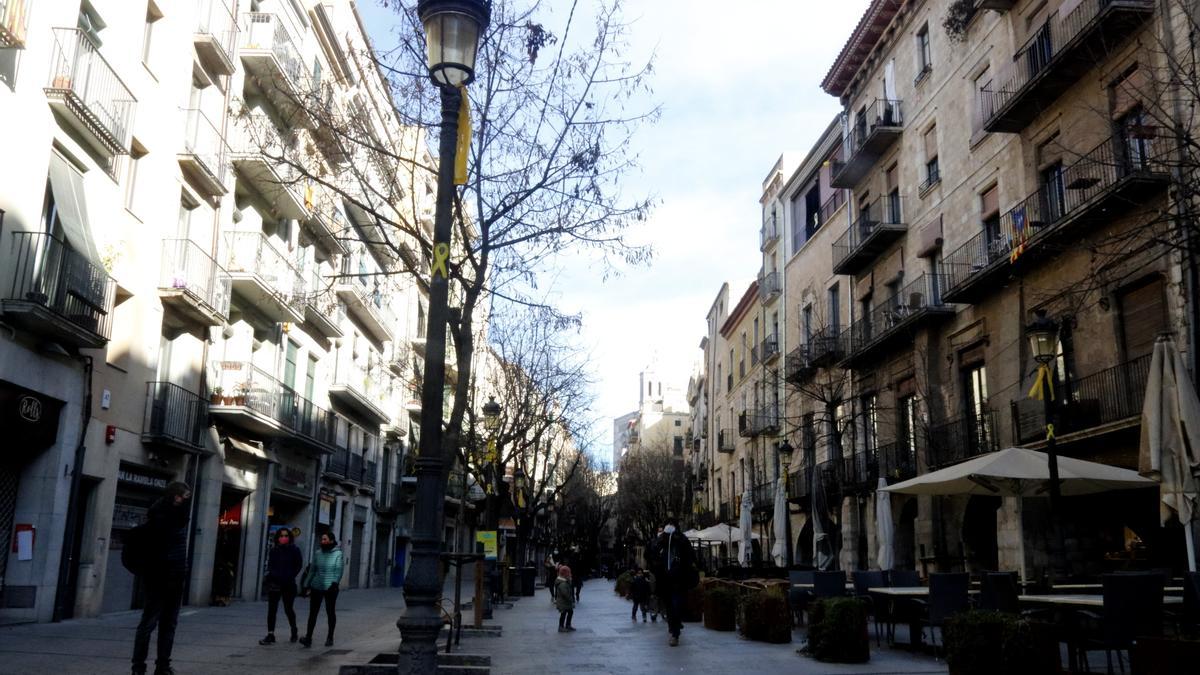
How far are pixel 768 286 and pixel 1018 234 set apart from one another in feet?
71.4

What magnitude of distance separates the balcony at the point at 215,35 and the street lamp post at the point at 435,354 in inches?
605

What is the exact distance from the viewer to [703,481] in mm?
59562

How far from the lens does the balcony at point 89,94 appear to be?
15.0m

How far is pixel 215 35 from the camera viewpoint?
21.5 metres

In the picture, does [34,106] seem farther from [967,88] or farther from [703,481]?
[703,481]

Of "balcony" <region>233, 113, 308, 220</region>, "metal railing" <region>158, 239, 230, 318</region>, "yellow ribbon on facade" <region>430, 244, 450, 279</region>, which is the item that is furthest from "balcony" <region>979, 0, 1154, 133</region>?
"metal railing" <region>158, 239, 230, 318</region>

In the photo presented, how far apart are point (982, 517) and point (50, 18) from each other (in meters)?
22.1

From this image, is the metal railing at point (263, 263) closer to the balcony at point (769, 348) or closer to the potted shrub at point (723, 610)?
the potted shrub at point (723, 610)

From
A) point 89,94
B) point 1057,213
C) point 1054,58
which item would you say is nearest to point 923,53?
point 1054,58

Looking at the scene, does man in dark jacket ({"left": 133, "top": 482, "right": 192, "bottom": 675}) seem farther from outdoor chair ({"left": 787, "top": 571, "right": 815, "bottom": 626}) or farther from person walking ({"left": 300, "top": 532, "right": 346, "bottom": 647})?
outdoor chair ({"left": 787, "top": 571, "right": 815, "bottom": 626})

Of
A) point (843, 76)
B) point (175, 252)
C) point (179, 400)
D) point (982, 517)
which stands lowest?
point (982, 517)

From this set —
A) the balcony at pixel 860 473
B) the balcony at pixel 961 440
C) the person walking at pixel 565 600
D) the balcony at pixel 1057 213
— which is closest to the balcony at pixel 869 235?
the balcony at pixel 1057 213

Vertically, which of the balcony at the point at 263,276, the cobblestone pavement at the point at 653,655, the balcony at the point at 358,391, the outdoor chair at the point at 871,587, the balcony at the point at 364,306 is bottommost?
the cobblestone pavement at the point at 653,655

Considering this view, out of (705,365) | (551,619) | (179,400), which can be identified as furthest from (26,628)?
(705,365)
